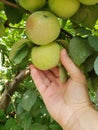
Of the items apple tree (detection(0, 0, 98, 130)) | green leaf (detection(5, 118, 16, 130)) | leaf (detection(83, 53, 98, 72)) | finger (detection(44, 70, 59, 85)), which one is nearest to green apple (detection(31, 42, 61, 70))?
apple tree (detection(0, 0, 98, 130))

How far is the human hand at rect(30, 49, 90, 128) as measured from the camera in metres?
1.57

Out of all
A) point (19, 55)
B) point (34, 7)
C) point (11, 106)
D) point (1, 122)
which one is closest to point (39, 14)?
point (34, 7)

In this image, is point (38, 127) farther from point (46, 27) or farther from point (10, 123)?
point (46, 27)

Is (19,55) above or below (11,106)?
above

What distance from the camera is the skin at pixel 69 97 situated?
154 centimetres

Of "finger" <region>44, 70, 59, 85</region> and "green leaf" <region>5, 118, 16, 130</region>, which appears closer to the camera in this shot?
"finger" <region>44, 70, 59, 85</region>

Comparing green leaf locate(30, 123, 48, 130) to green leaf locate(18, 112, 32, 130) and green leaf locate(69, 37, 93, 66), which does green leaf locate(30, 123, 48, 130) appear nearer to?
green leaf locate(18, 112, 32, 130)

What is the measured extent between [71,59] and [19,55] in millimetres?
202

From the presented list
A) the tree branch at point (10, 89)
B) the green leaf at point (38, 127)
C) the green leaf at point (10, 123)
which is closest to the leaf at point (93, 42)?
the green leaf at point (38, 127)

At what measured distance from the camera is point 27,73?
2.50 metres

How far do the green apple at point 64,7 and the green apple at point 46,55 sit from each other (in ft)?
0.41

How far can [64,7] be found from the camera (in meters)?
1.46

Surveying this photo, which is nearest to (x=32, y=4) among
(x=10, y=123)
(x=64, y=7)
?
(x=64, y=7)

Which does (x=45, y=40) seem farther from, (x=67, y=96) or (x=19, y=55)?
(x=67, y=96)
